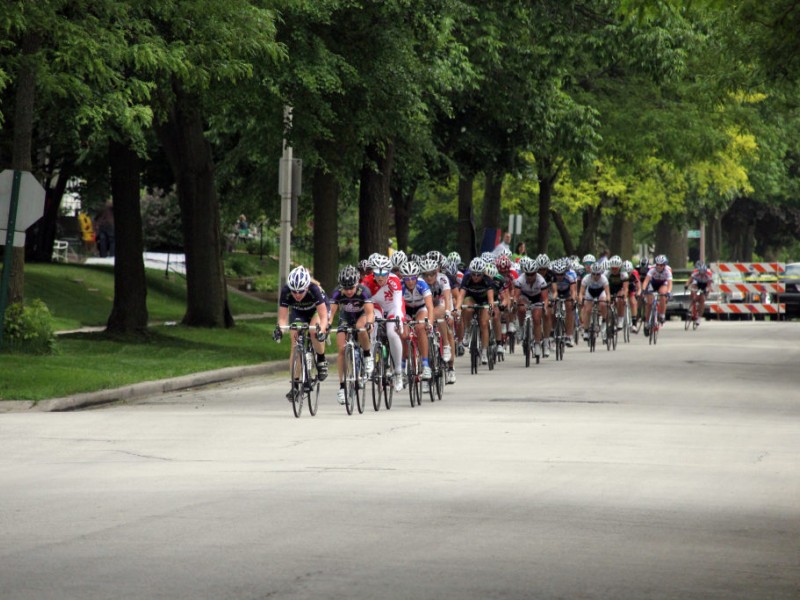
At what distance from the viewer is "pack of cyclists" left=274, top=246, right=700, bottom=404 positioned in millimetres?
19422

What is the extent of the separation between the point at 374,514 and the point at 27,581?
2819 mm

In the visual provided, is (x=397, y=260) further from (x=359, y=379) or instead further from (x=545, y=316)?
(x=545, y=316)

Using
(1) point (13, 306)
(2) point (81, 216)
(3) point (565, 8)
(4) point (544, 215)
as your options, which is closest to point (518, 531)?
(1) point (13, 306)

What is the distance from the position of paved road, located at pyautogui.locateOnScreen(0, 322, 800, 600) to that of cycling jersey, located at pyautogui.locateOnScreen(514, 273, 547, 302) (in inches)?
366

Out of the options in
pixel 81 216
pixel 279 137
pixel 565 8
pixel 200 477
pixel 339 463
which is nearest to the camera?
pixel 200 477

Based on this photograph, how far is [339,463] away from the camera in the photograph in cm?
1377

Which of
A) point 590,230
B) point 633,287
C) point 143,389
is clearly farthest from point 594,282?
point 590,230

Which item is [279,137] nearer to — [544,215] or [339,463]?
[339,463]

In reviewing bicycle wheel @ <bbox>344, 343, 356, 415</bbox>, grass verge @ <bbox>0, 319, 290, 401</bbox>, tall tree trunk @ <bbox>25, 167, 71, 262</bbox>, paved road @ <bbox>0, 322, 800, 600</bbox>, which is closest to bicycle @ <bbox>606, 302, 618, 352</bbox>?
grass verge @ <bbox>0, 319, 290, 401</bbox>

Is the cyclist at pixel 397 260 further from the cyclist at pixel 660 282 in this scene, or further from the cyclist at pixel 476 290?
the cyclist at pixel 660 282

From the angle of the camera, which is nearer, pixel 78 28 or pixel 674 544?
pixel 674 544

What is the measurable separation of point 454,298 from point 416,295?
237 inches

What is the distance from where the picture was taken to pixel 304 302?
763 inches

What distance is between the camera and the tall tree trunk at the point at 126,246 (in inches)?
1219
